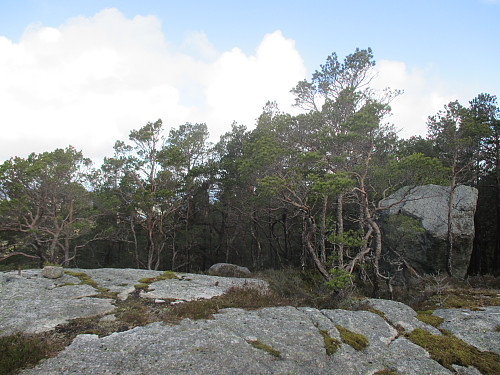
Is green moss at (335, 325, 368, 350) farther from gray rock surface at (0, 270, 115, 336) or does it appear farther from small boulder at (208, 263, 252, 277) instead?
small boulder at (208, 263, 252, 277)

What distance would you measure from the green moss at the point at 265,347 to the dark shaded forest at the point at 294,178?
481cm

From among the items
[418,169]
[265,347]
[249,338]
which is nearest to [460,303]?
[418,169]

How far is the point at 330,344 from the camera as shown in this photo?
5.25 metres

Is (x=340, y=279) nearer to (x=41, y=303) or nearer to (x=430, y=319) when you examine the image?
(x=430, y=319)

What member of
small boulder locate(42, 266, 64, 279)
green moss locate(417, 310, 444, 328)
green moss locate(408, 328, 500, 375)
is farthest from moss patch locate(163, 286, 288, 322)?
small boulder locate(42, 266, 64, 279)

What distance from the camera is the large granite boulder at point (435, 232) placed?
621 inches

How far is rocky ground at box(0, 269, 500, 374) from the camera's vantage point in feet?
14.3

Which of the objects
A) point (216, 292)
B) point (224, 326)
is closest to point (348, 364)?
point (224, 326)

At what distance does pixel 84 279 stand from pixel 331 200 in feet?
43.1

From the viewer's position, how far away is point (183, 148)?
2208cm

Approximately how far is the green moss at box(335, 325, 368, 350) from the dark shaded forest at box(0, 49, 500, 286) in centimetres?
353

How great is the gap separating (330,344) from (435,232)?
45.5ft

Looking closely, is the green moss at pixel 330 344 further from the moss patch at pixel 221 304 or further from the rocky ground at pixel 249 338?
the moss patch at pixel 221 304

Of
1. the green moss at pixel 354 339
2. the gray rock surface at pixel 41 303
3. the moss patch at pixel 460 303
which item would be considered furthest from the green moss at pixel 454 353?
the gray rock surface at pixel 41 303
